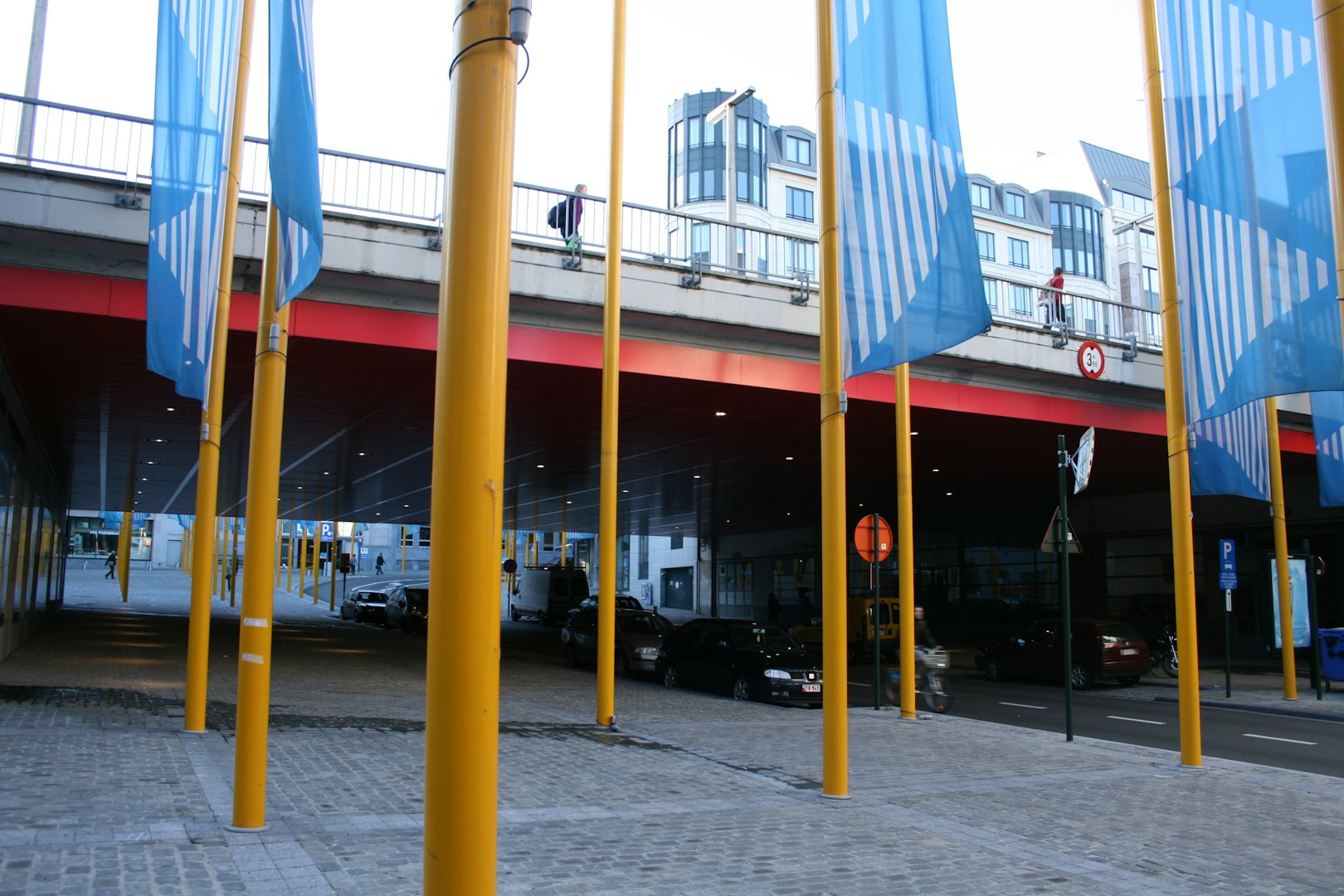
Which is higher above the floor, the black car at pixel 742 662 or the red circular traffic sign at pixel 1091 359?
the red circular traffic sign at pixel 1091 359

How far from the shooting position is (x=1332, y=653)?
2148 cm

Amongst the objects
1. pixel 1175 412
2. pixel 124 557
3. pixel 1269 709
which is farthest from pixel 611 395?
pixel 124 557

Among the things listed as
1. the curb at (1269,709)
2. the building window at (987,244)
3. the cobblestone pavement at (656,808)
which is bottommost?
the curb at (1269,709)

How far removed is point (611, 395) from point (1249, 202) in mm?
7159

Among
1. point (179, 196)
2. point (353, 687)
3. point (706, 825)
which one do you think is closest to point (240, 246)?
point (179, 196)

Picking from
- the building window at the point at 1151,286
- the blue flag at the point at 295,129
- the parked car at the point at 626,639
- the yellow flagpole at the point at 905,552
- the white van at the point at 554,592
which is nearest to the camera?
the blue flag at the point at 295,129

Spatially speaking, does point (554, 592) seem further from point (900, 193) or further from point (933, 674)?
point (900, 193)

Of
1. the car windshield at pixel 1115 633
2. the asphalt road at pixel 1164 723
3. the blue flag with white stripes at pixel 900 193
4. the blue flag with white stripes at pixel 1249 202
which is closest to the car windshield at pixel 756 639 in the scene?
the asphalt road at pixel 1164 723

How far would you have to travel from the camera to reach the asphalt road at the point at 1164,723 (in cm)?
1329

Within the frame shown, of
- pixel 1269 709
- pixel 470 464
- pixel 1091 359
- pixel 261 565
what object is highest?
pixel 1091 359

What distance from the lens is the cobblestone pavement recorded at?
19.6 ft

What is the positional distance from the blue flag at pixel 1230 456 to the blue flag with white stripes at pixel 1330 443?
1.74m

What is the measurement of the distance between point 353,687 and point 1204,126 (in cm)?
1492

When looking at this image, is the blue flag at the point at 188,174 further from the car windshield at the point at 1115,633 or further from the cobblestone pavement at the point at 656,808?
the car windshield at the point at 1115,633
